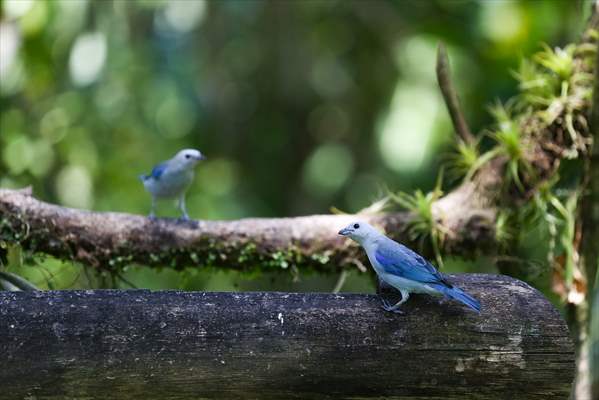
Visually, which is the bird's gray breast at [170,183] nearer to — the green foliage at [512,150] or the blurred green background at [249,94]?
the blurred green background at [249,94]

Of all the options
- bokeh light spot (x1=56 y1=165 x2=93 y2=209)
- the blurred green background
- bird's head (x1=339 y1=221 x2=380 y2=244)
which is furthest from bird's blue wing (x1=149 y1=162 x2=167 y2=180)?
bokeh light spot (x1=56 y1=165 x2=93 y2=209)

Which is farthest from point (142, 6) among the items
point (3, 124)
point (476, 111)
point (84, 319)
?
point (84, 319)

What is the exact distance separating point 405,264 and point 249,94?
10.2m

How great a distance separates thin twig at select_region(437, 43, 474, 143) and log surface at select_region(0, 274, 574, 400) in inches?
111

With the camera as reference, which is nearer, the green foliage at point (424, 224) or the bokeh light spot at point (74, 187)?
the green foliage at point (424, 224)

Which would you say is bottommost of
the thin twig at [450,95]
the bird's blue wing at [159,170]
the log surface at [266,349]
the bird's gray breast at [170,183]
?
the log surface at [266,349]

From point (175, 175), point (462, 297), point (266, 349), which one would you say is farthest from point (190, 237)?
point (462, 297)

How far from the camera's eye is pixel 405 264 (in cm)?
326

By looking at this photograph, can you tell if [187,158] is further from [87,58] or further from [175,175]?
[87,58]

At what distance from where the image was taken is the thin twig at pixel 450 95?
5.76 meters

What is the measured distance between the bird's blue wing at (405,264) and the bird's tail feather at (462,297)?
1.1 inches

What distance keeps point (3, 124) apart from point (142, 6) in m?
3.10

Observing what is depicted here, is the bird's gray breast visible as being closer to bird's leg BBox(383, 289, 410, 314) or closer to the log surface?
the log surface

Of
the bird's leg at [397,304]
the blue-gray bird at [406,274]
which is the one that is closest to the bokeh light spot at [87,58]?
the blue-gray bird at [406,274]
